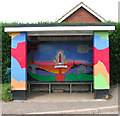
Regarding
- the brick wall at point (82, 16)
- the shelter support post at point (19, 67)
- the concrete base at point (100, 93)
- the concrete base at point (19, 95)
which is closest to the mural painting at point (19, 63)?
the shelter support post at point (19, 67)

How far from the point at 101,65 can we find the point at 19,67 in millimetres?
3496

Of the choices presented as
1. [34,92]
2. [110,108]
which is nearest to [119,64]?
[110,108]

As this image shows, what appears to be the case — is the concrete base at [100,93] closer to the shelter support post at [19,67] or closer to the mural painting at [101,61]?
the mural painting at [101,61]

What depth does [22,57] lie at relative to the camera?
6770 mm

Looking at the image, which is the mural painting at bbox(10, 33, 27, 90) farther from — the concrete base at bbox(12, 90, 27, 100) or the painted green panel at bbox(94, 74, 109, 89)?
the painted green panel at bbox(94, 74, 109, 89)

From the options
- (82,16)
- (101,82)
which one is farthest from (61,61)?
(82,16)

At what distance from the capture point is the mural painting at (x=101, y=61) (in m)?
6.73

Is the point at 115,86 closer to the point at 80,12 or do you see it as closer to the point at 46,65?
the point at 46,65

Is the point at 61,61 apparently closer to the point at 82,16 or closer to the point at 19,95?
the point at 19,95

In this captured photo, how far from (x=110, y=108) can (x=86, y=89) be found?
9.73 ft

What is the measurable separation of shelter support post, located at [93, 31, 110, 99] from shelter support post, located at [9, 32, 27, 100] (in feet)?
9.96

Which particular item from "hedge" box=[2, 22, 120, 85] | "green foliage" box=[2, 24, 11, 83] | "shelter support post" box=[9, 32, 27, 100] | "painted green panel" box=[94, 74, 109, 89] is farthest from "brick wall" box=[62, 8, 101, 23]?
"painted green panel" box=[94, 74, 109, 89]

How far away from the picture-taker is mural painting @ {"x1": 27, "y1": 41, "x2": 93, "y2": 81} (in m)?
8.40

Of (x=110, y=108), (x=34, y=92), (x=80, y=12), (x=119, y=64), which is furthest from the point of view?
(x=80, y=12)
